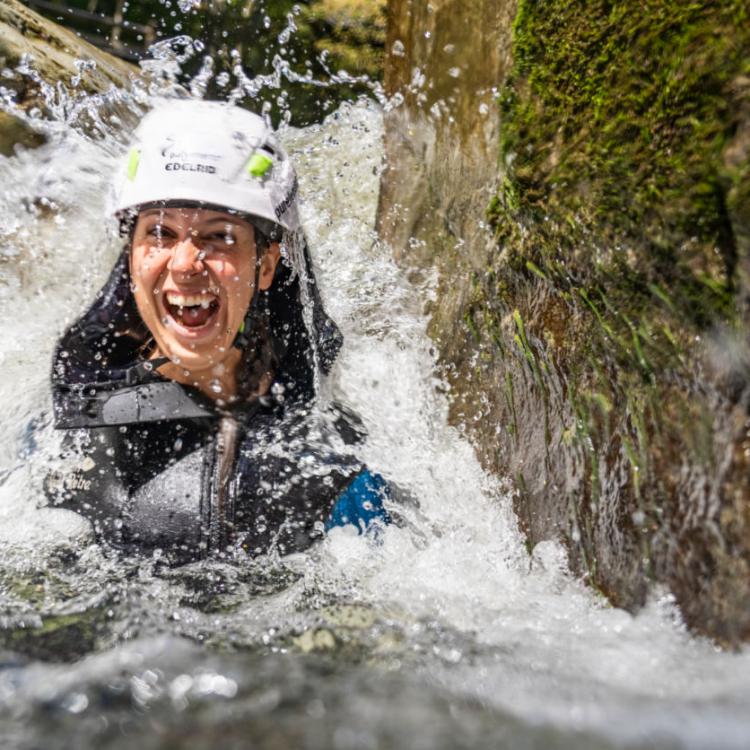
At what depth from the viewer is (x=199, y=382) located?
10.1 feet

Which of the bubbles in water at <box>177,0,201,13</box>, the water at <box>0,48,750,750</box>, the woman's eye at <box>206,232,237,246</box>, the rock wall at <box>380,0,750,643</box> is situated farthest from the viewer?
the bubbles in water at <box>177,0,201,13</box>

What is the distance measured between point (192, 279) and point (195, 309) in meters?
0.16

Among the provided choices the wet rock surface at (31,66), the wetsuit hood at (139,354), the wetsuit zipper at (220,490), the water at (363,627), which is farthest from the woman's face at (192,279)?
the wet rock surface at (31,66)

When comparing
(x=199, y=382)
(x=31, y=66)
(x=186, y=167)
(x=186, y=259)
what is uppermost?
(x=31, y=66)

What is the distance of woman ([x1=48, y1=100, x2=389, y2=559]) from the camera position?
2.84 metres

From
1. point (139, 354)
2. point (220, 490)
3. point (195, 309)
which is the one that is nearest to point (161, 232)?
point (195, 309)

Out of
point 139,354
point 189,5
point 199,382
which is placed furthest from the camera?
point 189,5

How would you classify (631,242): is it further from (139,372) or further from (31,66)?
(31,66)

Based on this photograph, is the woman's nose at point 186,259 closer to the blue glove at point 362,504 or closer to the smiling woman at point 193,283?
the smiling woman at point 193,283

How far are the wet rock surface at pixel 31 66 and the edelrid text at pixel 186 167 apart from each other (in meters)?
1.72

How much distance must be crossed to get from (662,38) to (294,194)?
1.88m

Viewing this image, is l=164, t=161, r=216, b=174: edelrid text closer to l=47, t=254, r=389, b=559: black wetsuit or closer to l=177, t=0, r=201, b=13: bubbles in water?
l=47, t=254, r=389, b=559: black wetsuit

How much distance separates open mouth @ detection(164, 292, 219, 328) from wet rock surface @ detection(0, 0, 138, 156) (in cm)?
194

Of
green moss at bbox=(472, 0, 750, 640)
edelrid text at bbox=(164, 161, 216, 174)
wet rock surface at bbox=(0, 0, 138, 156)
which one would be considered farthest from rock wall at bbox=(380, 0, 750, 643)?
wet rock surface at bbox=(0, 0, 138, 156)
